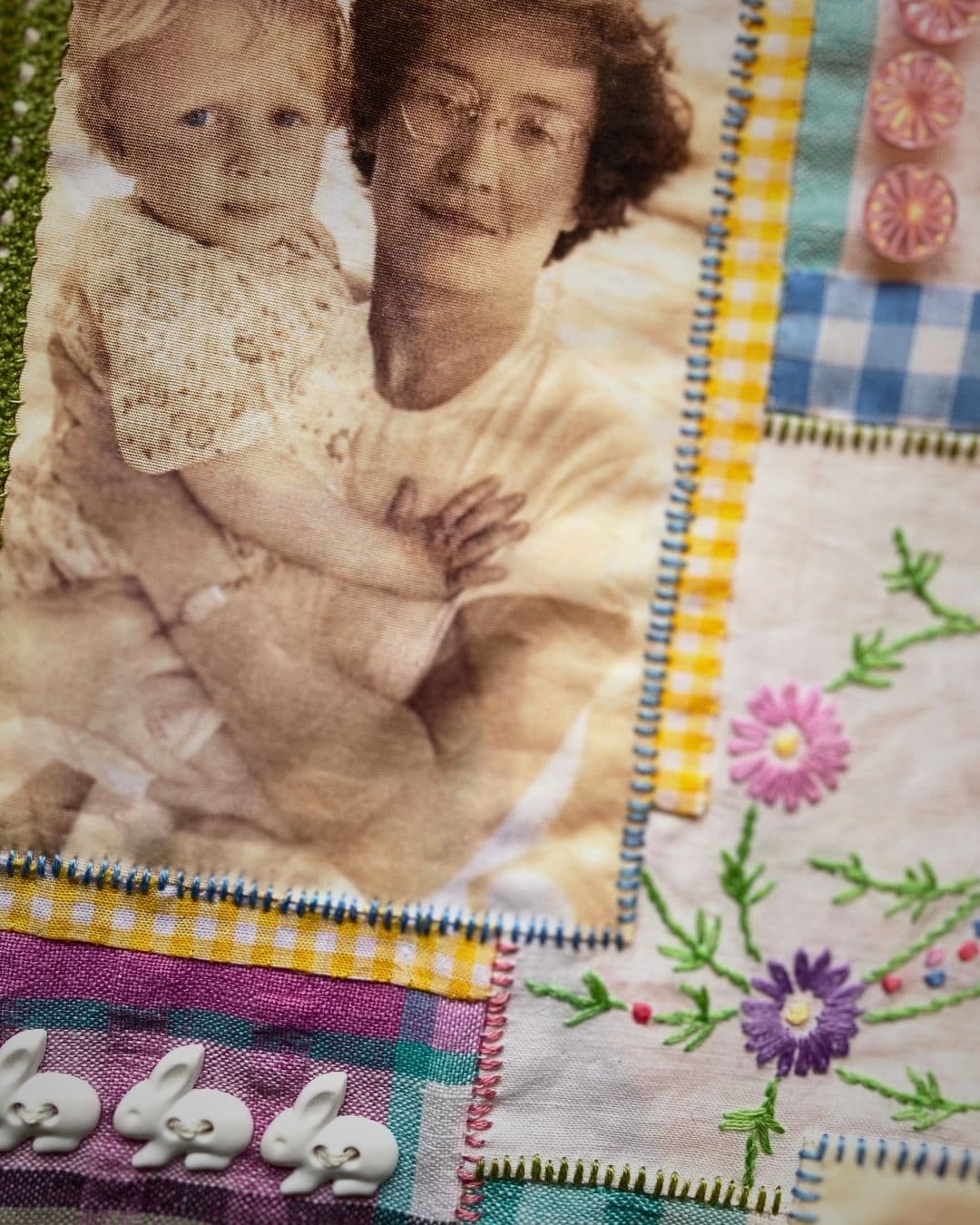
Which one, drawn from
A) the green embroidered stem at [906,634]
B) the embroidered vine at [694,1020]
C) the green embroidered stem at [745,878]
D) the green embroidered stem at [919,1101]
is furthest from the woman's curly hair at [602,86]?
the green embroidered stem at [919,1101]

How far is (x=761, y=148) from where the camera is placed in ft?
2.93

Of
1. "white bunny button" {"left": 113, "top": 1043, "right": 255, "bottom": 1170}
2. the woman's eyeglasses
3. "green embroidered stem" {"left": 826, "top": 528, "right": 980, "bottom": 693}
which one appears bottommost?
"white bunny button" {"left": 113, "top": 1043, "right": 255, "bottom": 1170}

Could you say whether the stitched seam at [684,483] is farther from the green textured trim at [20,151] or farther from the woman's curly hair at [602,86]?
the green textured trim at [20,151]

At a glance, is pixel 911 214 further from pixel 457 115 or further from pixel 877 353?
pixel 457 115

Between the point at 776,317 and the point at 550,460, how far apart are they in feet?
0.72

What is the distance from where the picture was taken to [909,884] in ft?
2.88

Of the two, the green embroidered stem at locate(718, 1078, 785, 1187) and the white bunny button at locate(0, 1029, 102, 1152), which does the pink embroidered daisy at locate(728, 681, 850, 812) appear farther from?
the white bunny button at locate(0, 1029, 102, 1152)

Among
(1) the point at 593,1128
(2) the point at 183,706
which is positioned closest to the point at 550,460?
(2) the point at 183,706

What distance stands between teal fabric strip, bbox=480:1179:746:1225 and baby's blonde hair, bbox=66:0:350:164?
865mm

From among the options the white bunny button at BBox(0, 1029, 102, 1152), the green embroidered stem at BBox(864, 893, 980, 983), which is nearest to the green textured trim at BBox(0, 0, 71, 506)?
the white bunny button at BBox(0, 1029, 102, 1152)

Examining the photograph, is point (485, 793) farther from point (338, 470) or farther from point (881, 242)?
point (881, 242)

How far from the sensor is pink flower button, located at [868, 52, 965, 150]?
86cm

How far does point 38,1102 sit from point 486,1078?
34 cm

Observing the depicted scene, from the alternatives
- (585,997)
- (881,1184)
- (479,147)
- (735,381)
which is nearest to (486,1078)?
(585,997)
